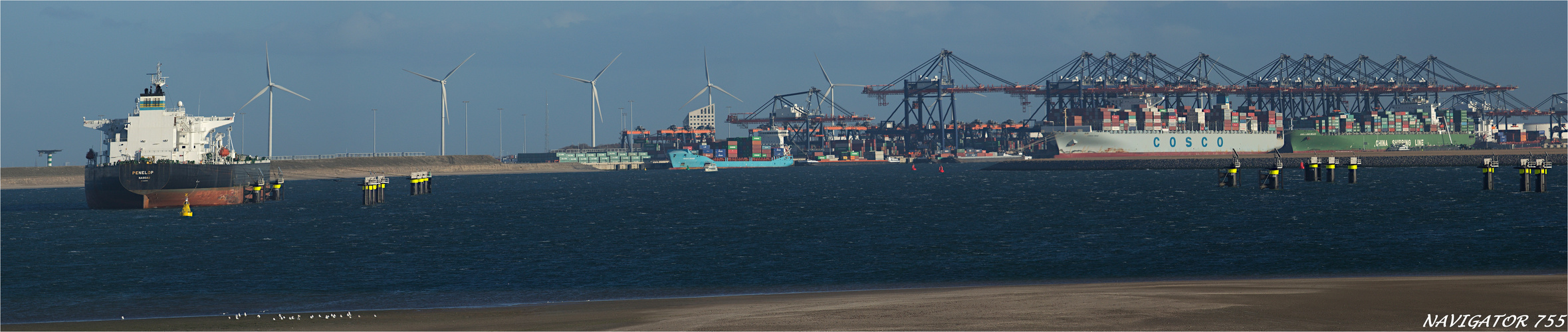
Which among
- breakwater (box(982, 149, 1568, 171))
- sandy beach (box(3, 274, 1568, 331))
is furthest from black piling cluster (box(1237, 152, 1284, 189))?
sandy beach (box(3, 274, 1568, 331))

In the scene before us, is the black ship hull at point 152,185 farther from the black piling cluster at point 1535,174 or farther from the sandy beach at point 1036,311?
the black piling cluster at point 1535,174

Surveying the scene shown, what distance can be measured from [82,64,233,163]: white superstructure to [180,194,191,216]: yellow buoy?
3.15 m

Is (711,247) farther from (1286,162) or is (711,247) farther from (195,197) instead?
(1286,162)

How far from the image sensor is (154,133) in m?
69.9

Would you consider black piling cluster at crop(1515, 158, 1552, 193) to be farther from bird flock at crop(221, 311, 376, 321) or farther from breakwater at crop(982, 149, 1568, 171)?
bird flock at crop(221, 311, 376, 321)

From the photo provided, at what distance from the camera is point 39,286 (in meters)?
29.9

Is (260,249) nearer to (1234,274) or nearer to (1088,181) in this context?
(1234,274)

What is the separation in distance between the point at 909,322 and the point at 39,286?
2635 centimetres

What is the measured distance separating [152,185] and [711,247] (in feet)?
146

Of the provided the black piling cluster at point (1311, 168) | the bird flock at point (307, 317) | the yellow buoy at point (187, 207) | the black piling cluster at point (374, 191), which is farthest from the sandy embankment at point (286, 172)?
the bird flock at point (307, 317)

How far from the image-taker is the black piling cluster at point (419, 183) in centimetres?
9338

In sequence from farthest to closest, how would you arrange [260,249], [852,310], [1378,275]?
[260,249] → [1378,275] → [852,310]

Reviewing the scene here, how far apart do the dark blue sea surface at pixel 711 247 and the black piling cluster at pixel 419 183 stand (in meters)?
18.4

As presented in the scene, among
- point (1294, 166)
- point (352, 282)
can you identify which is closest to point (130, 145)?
point (352, 282)
